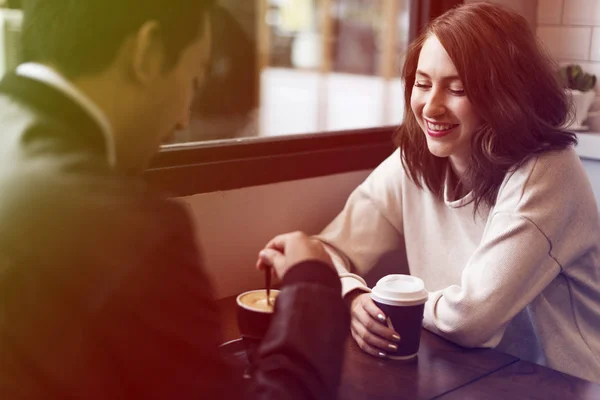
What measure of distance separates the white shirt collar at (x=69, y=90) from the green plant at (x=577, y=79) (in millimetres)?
1864

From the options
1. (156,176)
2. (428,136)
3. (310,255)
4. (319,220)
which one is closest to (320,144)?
(319,220)

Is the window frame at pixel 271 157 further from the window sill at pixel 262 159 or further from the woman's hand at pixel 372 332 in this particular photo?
the woman's hand at pixel 372 332

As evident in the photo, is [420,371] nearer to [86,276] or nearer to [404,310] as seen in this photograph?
[404,310]

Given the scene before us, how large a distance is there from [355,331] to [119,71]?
770 mm

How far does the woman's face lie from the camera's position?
1362mm

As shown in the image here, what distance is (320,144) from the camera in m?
1.75

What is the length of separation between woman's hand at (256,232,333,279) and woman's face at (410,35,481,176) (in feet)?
1.91

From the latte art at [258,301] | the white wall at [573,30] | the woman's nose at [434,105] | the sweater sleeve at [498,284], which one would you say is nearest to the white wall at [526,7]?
the white wall at [573,30]

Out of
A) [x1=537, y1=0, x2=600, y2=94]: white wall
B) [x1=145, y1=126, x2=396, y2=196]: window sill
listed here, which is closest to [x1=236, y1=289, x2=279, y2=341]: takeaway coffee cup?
[x1=145, y1=126, x2=396, y2=196]: window sill

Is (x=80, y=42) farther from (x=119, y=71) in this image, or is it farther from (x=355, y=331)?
(x=355, y=331)

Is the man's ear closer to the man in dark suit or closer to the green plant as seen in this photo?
the man in dark suit

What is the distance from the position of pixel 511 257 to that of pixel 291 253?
1.94 ft

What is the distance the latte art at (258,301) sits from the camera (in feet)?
3.17

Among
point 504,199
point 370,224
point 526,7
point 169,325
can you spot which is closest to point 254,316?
point 169,325
